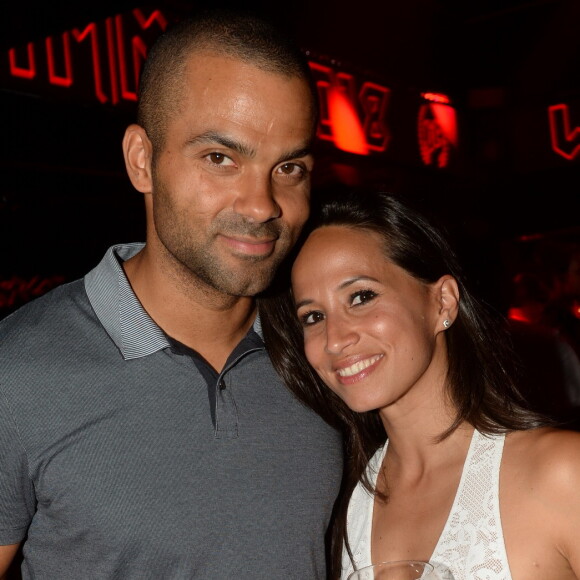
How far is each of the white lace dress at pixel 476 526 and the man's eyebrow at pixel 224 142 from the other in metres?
1.02

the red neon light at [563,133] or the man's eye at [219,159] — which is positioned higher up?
the man's eye at [219,159]


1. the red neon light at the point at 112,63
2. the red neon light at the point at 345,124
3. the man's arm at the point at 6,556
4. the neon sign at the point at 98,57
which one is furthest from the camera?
the red neon light at the point at 345,124

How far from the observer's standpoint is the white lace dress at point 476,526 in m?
1.78

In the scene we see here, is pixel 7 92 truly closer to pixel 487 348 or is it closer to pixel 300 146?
pixel 300 146

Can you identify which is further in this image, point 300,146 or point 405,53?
point 405,53

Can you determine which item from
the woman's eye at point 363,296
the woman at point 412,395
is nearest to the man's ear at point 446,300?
the woman at point 412,395

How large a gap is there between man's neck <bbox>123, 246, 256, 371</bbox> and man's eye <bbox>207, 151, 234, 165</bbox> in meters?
0.33

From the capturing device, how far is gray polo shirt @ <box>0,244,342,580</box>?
1.74 m

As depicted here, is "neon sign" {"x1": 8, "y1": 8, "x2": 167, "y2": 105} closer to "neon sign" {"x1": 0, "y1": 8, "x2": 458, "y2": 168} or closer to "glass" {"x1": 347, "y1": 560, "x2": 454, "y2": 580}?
"neon sign" {"x1": 0, "y1": 8, "x2": 458, "y2": 168}

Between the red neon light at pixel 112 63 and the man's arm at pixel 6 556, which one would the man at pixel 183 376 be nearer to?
the man's arm at pixel 6 556

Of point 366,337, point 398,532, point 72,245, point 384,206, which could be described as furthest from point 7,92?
point 398,532

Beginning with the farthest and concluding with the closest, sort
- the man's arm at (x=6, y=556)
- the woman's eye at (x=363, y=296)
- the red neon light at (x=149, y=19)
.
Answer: the red neon light at (x=149, y=19) → the woman's eye at (x=363, y=296) → the man's arm at (x=6, y=556)

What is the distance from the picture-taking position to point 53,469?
1738mm

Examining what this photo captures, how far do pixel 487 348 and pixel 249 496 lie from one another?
3.04ft
